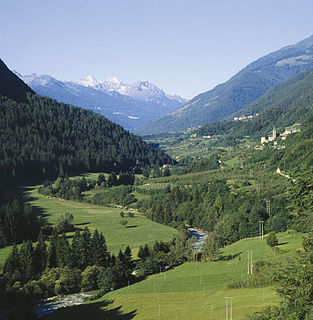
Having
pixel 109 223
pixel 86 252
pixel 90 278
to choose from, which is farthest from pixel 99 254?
pixel 109 223

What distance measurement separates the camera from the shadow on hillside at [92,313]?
64438mm

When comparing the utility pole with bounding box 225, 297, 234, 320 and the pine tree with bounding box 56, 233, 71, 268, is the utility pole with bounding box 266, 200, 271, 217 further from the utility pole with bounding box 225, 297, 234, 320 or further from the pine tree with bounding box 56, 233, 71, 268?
the utility pole with bounding box 225, 297, 234, 320

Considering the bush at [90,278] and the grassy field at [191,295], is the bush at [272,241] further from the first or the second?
the bush at [90,278]

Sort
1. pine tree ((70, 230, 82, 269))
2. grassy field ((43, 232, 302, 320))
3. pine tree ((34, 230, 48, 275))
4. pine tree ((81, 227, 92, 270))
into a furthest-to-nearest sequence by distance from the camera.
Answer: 1. pine tree ((81, 227, 92, 270))
2. pine tree ((70, 230, 82, 269))
3. pine tree ((34, 230, 48, 275))
4. grassy field ((43, 232, 302, 320))

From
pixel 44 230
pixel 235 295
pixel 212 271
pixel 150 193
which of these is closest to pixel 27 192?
pixel 150 193

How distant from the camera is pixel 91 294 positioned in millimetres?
80438

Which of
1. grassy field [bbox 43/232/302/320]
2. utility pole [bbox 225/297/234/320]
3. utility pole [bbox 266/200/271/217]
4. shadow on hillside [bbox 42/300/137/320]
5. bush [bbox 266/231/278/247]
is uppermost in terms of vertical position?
utility pole [bbox 266/200/271/217]

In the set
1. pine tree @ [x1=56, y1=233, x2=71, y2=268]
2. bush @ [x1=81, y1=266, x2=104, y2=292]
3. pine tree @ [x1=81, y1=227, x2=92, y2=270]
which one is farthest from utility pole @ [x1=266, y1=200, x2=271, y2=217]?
pine tree @ [x1=56, y1=233, x2=71, y2=268]

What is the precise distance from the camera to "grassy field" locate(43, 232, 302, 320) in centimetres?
5822

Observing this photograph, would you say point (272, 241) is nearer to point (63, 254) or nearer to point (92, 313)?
point (92, 313)

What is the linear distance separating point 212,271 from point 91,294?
2628cm

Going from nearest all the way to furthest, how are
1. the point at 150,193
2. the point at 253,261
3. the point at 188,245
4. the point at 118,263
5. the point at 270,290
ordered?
1. the point at 270,290
2. the point at 253,261
3. the point at 118,263
4. the point at 188,245
5. the point at 150,193

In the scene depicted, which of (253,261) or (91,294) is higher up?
(253,261)

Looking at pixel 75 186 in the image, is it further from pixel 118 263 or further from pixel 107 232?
pixel 118 263
